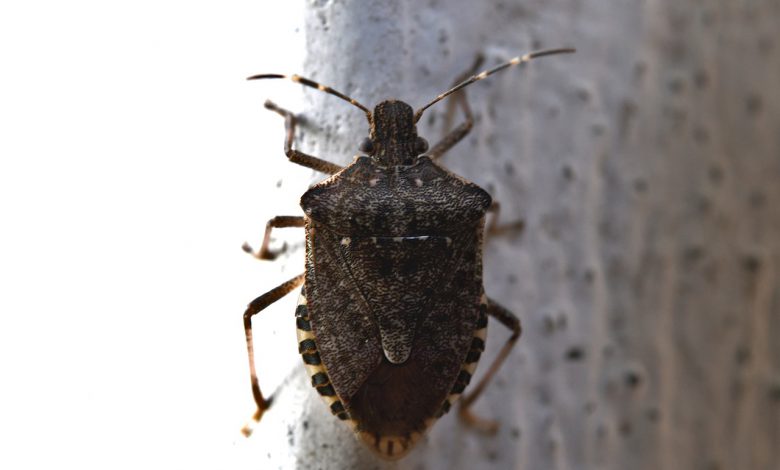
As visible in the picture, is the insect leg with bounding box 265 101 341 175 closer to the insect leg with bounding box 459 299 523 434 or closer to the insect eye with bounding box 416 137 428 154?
the insect eye with bounding box 416 137 428 154

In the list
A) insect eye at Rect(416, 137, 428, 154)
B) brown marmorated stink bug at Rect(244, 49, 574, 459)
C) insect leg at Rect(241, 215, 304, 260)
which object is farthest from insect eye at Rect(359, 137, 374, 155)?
insect leg at Rect(241, 215, 304, 260)

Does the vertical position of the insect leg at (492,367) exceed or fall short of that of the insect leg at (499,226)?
it falls short

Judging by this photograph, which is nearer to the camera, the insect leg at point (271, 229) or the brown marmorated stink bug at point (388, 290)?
the brown marmorated stink bug at point (388, 290)

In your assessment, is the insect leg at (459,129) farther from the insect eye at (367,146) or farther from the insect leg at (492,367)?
the insect leg at (492,367)

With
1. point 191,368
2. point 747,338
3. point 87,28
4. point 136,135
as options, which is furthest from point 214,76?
point 747,338

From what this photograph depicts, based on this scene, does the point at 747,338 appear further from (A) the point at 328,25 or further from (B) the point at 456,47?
(A) the point at 328,25

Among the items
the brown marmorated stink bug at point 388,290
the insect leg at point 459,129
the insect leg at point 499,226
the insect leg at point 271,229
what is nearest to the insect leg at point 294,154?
the brown marmorated stink bug at point 388,290

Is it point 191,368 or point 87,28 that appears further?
point 87,28

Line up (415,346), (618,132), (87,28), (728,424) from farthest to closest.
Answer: (728,424) → (618,132) → (87,28) → (415,346)
